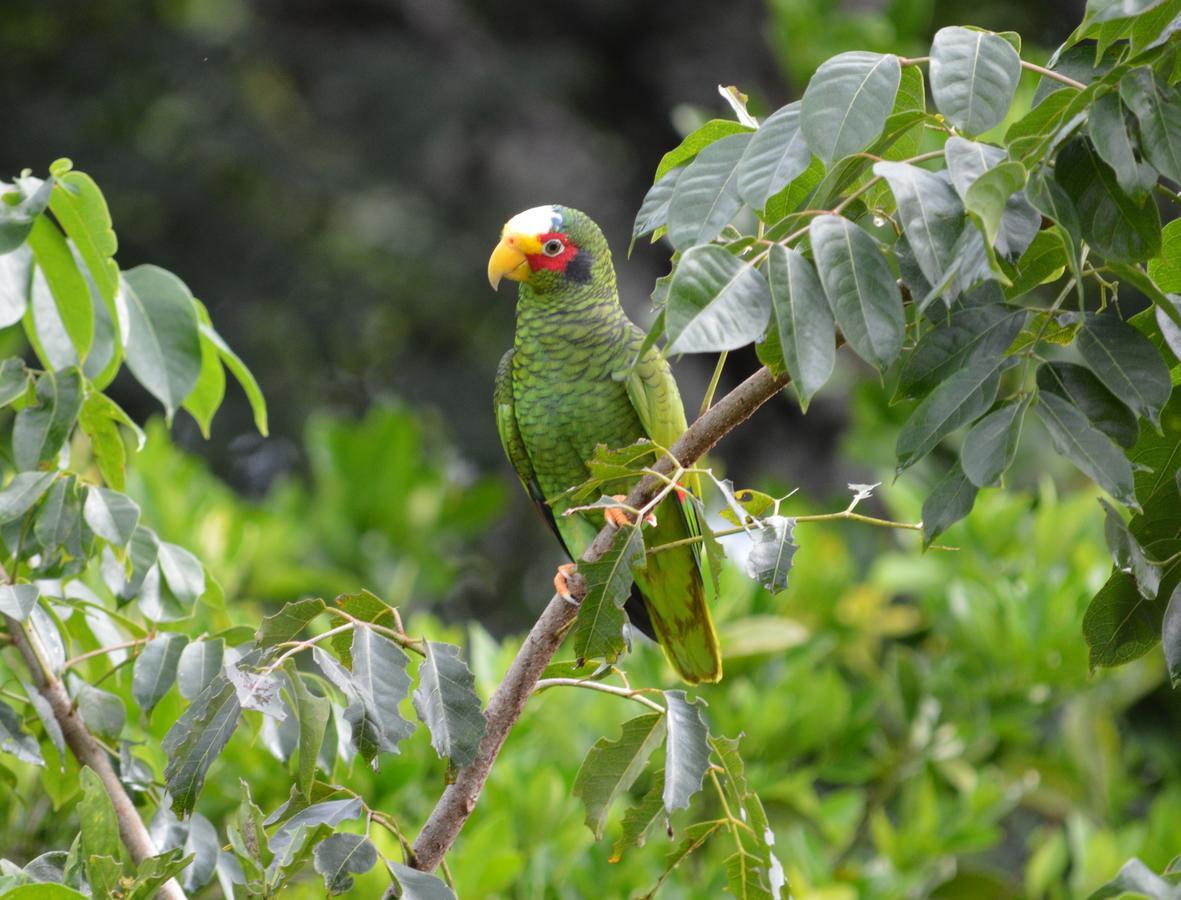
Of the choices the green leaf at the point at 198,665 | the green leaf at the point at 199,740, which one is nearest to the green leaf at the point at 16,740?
the green leaf at the point at 198,665

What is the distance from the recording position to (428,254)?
17.4 ft

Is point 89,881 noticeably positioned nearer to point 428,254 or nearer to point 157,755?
point 157,755

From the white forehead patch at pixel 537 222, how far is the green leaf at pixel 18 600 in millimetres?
920

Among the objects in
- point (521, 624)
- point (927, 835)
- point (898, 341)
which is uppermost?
point (898, 341)

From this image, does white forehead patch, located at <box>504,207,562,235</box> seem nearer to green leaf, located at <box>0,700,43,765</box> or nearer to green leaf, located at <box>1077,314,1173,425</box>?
green leaf, located at <box>0,700,43,765</box>

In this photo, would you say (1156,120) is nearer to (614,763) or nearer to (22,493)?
(614,763)

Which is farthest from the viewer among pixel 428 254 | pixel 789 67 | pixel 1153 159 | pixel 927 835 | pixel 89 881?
pixel 428 254

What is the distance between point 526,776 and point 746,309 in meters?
1.20

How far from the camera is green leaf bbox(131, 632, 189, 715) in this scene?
1171 mm

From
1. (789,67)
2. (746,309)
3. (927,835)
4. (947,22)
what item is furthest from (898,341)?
(947,22)

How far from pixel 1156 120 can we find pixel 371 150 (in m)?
4.75

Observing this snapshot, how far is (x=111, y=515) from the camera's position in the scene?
3.77ft

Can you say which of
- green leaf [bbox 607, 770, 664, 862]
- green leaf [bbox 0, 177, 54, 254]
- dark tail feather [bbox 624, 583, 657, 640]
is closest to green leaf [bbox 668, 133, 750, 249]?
green leaf [bbox 607, 770, 664, 862]

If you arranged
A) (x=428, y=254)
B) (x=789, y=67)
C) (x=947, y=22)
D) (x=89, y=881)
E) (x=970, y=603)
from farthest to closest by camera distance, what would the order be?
(x=428, y=254) < (x=947, y=22) < (x=789, y=67) < (x=970, y=603) < (x=89, y=881)
